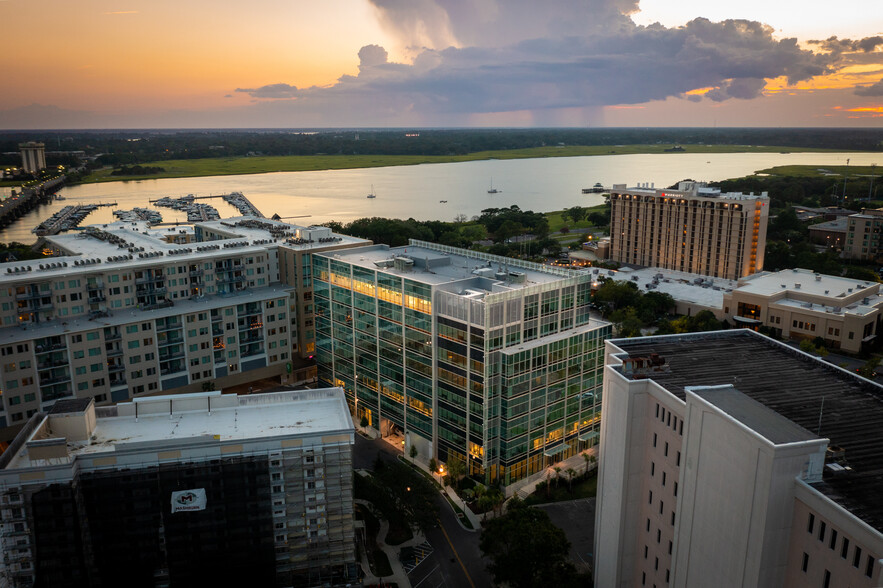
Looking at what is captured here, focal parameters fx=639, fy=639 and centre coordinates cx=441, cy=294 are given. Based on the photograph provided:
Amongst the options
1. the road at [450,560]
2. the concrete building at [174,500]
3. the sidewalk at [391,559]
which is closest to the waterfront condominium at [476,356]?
the road at [450,560]

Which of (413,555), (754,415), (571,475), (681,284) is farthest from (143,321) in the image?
(681,284)

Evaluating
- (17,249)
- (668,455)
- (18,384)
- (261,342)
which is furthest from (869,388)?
(17,249)

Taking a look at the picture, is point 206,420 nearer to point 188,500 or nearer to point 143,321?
point 188,500

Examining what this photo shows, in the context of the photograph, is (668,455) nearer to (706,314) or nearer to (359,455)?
(359,455)

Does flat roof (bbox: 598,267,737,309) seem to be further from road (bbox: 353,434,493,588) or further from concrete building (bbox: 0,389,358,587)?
concrete building (bbox: 0,389,358,587)

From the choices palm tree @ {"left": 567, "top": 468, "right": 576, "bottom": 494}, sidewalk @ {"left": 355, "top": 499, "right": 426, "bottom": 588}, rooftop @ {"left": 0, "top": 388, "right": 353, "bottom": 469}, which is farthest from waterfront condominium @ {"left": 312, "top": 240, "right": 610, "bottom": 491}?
rooftop @ {"left": 0, "top": 388, "right": 353, "bottom": 469}

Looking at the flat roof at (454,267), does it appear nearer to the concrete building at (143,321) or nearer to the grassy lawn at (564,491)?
the concrete building at (143,321)
